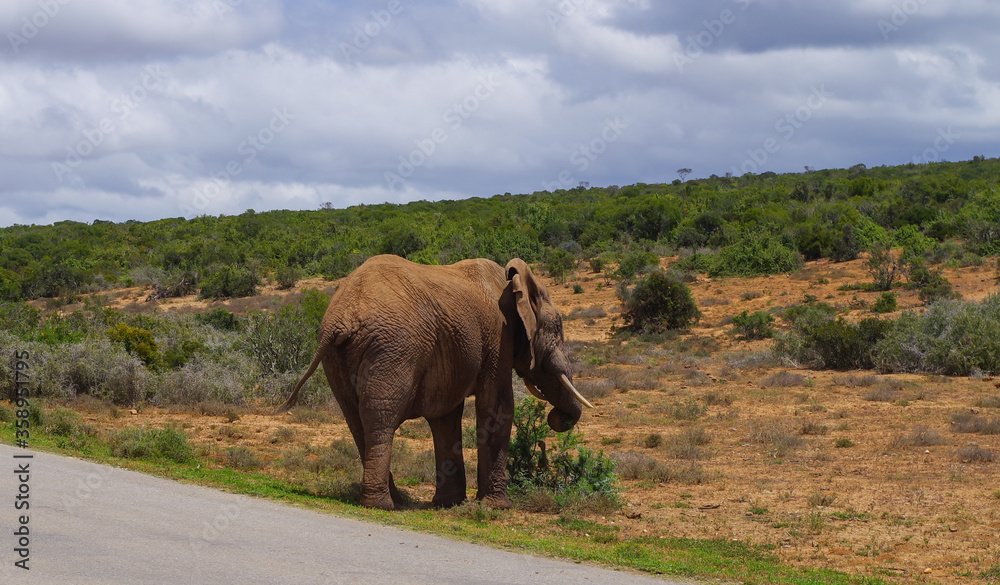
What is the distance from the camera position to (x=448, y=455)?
10180 millimetres

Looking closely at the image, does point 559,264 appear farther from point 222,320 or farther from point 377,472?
point 377,472

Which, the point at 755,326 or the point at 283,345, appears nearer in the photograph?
the point at 283,345

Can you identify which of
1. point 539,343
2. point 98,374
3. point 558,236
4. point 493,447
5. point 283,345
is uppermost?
point 558,236

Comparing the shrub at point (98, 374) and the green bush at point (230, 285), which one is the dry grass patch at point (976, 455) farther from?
the green bush at point (230, 285)

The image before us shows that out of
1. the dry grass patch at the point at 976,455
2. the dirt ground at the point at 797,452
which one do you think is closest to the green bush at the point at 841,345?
the dirt ground at the point at 797,452

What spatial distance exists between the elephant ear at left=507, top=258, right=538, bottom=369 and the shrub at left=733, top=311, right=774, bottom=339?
66.6ft

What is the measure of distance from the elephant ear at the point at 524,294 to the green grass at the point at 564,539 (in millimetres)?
1844

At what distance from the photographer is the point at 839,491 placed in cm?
1186

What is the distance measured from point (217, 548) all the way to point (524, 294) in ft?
13.8

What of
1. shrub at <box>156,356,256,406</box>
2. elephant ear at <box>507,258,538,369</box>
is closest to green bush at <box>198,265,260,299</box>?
shrub at <box>156,356,256,406</box>

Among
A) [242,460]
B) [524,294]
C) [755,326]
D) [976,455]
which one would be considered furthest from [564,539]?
[755,326]

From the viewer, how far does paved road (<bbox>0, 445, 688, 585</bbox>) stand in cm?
606

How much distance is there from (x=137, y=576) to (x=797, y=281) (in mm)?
33430

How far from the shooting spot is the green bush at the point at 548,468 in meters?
10.8
